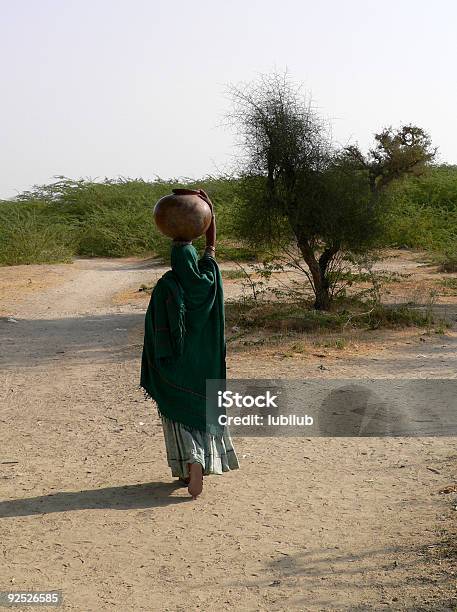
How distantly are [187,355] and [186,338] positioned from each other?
3.4 inches

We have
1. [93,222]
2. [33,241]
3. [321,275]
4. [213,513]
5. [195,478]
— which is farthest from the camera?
[93,222]

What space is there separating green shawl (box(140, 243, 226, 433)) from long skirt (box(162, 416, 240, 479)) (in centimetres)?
5

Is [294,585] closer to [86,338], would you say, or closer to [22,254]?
[86,338]

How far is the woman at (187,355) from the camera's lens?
14.8 feet

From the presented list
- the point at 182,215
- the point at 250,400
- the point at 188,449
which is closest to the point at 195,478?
the point at 188,449

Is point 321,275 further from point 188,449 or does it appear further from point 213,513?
point 213,513

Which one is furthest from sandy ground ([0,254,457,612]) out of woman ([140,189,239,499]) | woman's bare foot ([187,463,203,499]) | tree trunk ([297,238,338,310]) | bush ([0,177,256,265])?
bush ([0,177,256,265])

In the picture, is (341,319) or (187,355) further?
(341,319)

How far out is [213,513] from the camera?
4.34 m

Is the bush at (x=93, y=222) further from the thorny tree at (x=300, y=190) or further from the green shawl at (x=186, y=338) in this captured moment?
the green shawl at (x=186, y=338)

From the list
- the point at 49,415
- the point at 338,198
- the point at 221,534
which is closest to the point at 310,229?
the point at 338,198

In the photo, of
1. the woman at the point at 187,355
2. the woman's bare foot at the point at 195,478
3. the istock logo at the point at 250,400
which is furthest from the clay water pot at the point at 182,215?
the istock logo at the point at 250,400

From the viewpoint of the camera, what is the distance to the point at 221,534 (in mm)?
4070

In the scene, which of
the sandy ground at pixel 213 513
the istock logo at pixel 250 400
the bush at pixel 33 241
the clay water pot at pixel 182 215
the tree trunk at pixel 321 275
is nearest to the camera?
the sandy ground at pixel 213 513
